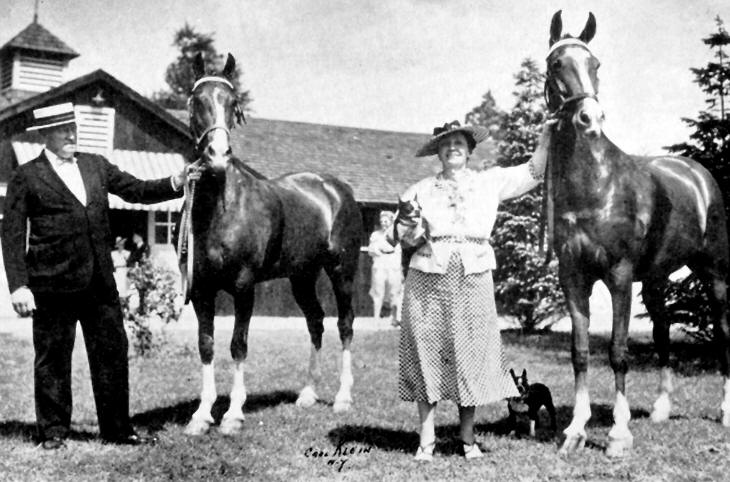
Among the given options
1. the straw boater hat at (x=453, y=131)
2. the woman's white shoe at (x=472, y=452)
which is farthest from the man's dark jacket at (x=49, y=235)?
the woman's white shoe at (x=472, y=452)

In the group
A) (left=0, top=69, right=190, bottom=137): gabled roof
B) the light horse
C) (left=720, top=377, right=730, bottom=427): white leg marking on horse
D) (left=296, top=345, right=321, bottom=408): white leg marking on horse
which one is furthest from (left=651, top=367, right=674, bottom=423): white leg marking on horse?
Answer: (left=0, top=69, right=190, bottom=137): gabled roof

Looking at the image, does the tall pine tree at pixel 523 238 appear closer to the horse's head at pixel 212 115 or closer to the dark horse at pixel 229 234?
the dark horse at pixel 229 234

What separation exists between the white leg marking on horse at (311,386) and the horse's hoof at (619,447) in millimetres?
3285

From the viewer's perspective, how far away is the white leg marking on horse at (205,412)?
21.7 feet

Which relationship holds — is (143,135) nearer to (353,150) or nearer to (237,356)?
(353,150)

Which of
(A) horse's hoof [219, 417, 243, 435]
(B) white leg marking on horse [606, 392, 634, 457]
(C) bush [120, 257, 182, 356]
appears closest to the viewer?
(B) white leg marking on horse [606, 392, 634, 457]

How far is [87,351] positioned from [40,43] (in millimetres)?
24648

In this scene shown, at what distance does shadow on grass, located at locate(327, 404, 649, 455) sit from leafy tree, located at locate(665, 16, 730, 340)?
16.7 ft

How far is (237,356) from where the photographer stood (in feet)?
23.2

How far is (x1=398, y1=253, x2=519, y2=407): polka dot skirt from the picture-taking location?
5770 millimetres

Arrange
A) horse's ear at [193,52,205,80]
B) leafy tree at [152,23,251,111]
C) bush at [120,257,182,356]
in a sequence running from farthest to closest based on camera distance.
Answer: leafy tree at [152,23,251,111], bush at [120,257,182,356], horse's ear at [193,52,205,80]

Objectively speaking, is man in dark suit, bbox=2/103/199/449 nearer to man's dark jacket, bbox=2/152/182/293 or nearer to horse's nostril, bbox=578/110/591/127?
man's dark jacket, bbox=2/152/182/293

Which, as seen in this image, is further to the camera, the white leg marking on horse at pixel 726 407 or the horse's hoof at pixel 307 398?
the horse's hoof at pixel 307 398

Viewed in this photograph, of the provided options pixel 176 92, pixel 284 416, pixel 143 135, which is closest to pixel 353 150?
pixel 143 135
